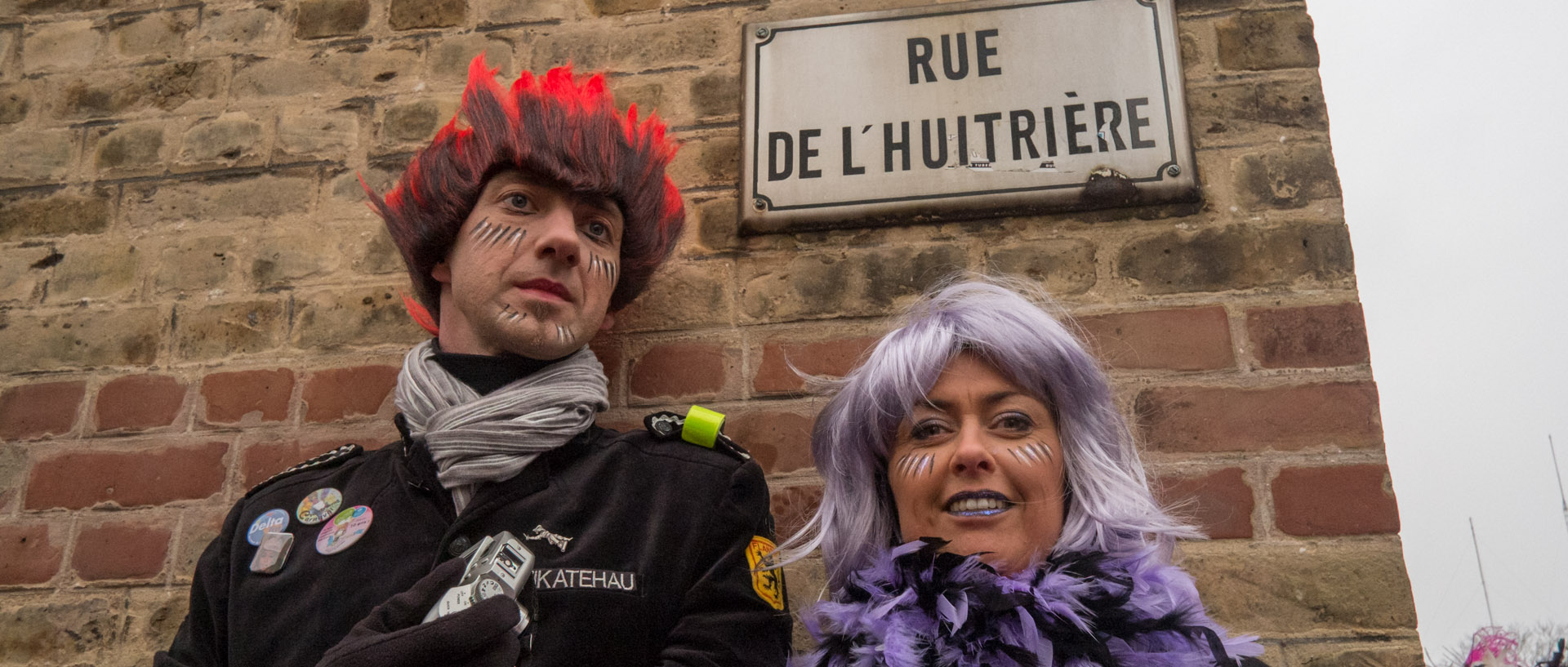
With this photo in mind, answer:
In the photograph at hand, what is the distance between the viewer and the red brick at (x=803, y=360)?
221cm

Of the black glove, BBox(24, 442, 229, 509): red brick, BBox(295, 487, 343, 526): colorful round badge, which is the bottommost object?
the black glove

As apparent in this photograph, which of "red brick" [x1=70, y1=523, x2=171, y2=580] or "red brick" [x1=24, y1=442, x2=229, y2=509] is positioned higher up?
"red brick" [x1=24, y1=442, x2=229, y2=509]

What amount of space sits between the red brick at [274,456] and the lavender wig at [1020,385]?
103 cm

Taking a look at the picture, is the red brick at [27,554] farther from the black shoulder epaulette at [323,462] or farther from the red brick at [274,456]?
the black shoulder epaulette at [323,462]

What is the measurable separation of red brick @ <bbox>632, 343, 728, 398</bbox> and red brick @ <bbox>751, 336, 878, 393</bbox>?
0.09m

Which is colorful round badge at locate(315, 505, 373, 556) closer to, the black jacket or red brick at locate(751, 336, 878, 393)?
the black jacket

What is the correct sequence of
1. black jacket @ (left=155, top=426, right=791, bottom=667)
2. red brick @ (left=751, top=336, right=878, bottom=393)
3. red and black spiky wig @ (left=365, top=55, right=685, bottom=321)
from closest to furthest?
black jacket @ (left=155, top=426, right=791, bottom=667) → red and black spiky wig @ (left=365, top=55, right=685, bottom=321) → red brick @ (left=751, top=336, right=878, bottom=393)

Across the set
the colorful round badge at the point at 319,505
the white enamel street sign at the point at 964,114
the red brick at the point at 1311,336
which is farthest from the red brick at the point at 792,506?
the red brick at the point at 1311,336

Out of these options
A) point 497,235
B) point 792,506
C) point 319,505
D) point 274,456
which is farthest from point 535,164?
point 274,456

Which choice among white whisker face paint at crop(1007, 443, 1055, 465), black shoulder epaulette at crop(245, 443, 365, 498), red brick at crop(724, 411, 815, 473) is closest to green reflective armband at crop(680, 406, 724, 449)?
red brick at crop(724, 411, 815, 473)

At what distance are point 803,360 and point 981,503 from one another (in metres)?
0.64

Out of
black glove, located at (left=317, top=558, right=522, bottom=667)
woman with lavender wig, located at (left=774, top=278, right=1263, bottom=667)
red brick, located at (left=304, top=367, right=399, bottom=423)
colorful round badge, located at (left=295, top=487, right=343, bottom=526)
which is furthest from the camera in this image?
red brick, located at (left=304, top=367, right=399, bottom=423)

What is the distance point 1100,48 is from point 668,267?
1.03 meters

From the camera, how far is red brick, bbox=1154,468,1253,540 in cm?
198
